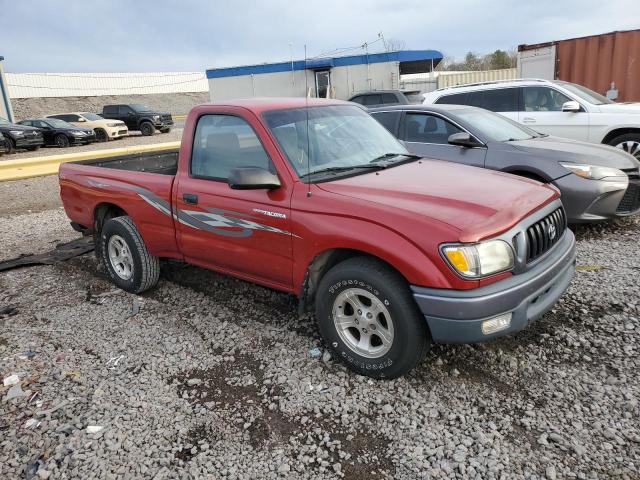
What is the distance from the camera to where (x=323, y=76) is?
23219 millimetres

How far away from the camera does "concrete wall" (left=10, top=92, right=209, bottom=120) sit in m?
41.3

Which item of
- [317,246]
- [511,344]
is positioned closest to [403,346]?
[317,246]

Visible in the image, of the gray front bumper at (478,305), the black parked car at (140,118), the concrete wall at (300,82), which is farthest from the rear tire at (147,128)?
the gray front bumper at (478,305)

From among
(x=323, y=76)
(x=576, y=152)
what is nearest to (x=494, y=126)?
(x=576, y=152)

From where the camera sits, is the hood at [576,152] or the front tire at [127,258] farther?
the hood at [576,152]

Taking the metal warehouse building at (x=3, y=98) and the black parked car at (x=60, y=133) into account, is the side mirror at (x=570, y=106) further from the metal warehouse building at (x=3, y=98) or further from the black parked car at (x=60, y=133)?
the metal warehouse building at (x=3, y=98)

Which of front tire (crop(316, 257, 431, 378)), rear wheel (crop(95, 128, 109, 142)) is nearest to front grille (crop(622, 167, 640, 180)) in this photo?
front tire (crop(316, 257, 431, 378))

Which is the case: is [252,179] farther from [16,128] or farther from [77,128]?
[77,128]

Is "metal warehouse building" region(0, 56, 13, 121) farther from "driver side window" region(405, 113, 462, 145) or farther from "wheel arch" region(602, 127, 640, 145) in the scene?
"wheel arch" region(602, 127, 640, 145)

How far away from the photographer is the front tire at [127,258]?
4.64 metres

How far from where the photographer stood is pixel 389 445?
2.63 metres

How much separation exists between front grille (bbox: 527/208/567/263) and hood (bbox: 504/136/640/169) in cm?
254

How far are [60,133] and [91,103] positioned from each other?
27448 millimetres

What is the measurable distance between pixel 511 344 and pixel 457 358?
0.46 metres
